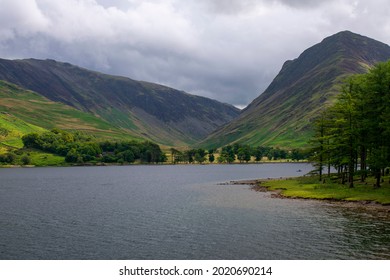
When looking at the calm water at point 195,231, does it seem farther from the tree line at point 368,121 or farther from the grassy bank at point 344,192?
the tree line at point 368,121

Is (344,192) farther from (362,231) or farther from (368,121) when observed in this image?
(362,231)

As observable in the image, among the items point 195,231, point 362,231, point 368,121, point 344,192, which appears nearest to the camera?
point 362,231

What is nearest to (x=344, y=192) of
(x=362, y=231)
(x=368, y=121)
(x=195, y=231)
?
(x=368, y=121)

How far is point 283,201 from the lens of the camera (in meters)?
95.8

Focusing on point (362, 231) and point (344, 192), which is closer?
point (362, 231)

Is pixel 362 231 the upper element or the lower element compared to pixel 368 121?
lower

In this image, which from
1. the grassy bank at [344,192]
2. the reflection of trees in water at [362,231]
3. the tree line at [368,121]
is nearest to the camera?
the reflection of trees in water at [362,231]

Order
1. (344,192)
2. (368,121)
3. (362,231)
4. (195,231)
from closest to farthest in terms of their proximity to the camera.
→ (362,231) → (195,231) → (368,121) → (344,192)

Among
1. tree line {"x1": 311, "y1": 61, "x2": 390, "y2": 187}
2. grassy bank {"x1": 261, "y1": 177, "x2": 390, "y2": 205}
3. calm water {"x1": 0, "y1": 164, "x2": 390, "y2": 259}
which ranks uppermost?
tree line {"x1": 311, "y1": 61, "x2": 390, "y2": 187}

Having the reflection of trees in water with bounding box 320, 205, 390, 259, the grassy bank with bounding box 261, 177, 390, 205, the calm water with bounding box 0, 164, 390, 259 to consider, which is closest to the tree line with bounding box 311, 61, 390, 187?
the grassy bank with bounding box 261, 177, 390, 205

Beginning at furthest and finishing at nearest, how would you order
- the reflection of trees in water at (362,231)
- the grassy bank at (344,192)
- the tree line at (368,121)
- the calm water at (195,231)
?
the tree line at (368,121), the grassy bank at (344,192), the calm water at (195,231), the reflection of trees in water at (362,231)

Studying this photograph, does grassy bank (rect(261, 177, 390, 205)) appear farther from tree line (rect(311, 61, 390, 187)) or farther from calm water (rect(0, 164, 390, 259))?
calm water (rect(0, 164, 390, 259))

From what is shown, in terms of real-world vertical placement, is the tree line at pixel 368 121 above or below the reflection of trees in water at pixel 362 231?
above

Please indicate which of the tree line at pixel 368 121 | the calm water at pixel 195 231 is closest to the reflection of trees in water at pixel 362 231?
the calm water at pixel 195 231
